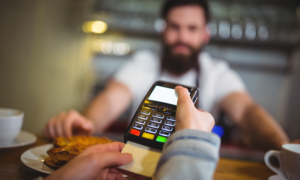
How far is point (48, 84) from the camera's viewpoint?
1.98 meters

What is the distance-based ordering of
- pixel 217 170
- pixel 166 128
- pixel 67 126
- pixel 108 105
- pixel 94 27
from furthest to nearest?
pixel 94 27, pixel 108 105, pixel 67 126, pixel 217 170, pixel 166 128

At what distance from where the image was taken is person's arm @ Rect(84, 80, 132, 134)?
3.45ft

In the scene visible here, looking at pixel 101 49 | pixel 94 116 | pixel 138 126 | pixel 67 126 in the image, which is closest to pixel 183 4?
pixel 94 116

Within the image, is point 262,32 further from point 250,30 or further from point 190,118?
point 190,118

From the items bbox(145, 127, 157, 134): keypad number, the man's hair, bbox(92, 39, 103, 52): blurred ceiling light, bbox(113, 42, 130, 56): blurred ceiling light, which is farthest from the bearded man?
bbox(145, 127, 157, 134): keypad number

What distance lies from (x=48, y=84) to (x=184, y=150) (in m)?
1.96

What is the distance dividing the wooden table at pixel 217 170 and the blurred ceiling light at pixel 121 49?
140 cm

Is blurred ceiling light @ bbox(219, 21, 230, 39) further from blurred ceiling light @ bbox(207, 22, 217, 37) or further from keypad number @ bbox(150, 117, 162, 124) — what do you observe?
keypad number @ bbox(150, 117, 162, 124)

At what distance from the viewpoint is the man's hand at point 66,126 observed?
60 centimetres

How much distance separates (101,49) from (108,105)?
0.95m

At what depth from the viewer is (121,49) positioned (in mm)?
1967

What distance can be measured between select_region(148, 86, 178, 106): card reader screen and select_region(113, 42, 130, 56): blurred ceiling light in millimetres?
1556

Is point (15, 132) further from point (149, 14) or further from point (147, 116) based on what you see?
point (149, 14)

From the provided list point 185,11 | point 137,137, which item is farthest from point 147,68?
point 137,137
